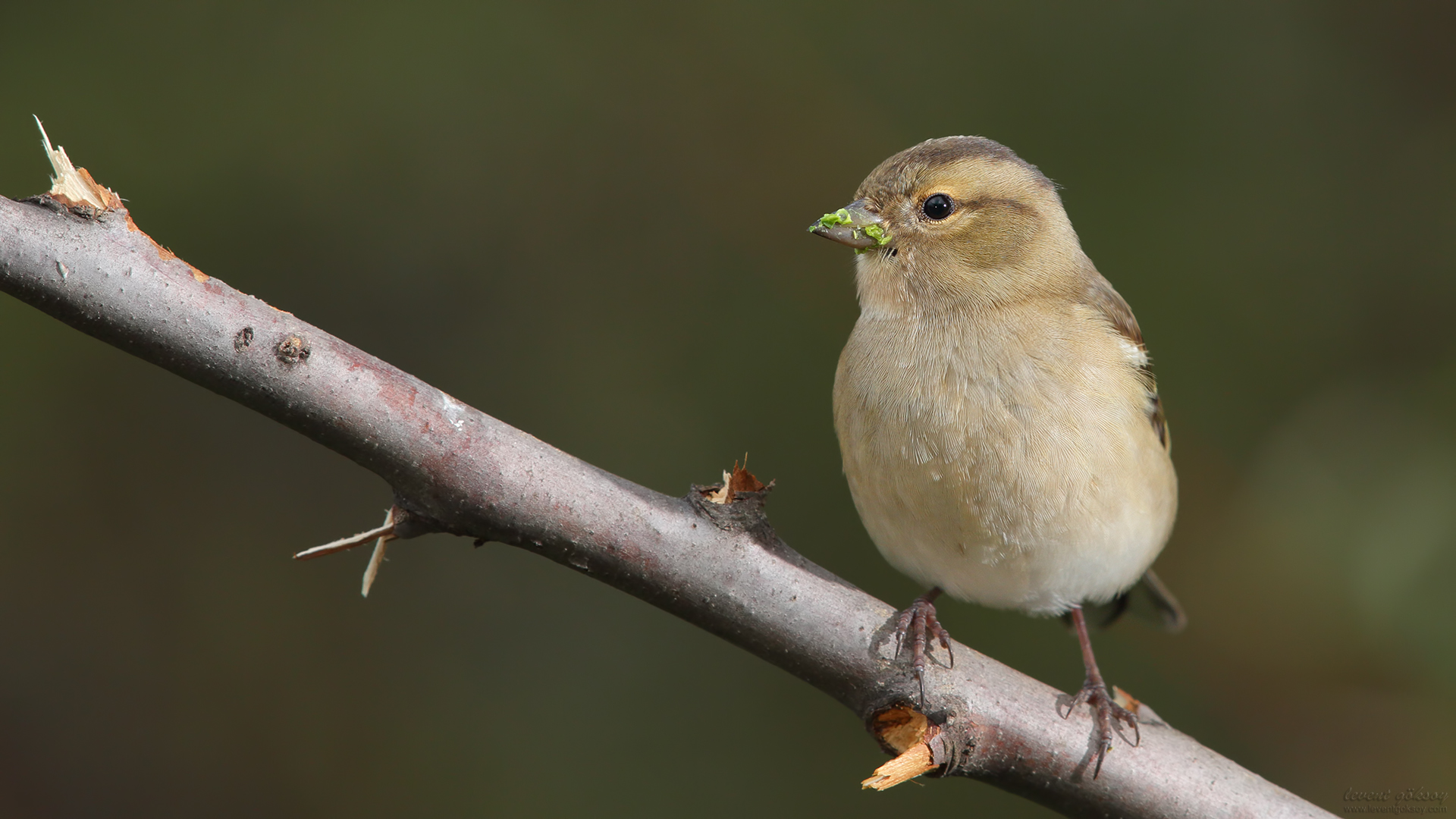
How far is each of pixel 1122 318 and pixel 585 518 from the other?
205 centimetres

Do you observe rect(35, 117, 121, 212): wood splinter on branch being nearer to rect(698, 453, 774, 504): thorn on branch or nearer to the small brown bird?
rect(698, 453, 774, 504): thorn on branch

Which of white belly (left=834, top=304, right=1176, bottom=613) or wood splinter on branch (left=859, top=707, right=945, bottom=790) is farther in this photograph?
white belly (left=834, top=304, right=1176, bottom=613)

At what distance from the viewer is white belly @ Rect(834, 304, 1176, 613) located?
296 cm

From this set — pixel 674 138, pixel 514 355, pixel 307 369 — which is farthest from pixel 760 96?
pixel 307 369

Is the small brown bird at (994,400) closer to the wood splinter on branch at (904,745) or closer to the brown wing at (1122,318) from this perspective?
the brown wing at (1122,318)

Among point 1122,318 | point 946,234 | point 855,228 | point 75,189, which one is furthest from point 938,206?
point 75,189

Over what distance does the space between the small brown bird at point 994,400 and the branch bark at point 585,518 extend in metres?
0.15

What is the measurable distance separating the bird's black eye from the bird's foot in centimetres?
149

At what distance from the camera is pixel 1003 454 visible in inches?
116

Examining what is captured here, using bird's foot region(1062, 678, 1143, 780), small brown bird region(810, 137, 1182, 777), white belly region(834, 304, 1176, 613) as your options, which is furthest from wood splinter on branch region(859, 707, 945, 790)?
white belly region(834, 304, 1176, 613)

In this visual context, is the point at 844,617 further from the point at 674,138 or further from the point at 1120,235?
the point at 674,138

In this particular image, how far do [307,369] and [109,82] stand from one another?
325cm

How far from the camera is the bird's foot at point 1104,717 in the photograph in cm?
269

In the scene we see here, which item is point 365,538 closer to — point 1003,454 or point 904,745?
point 904,745
